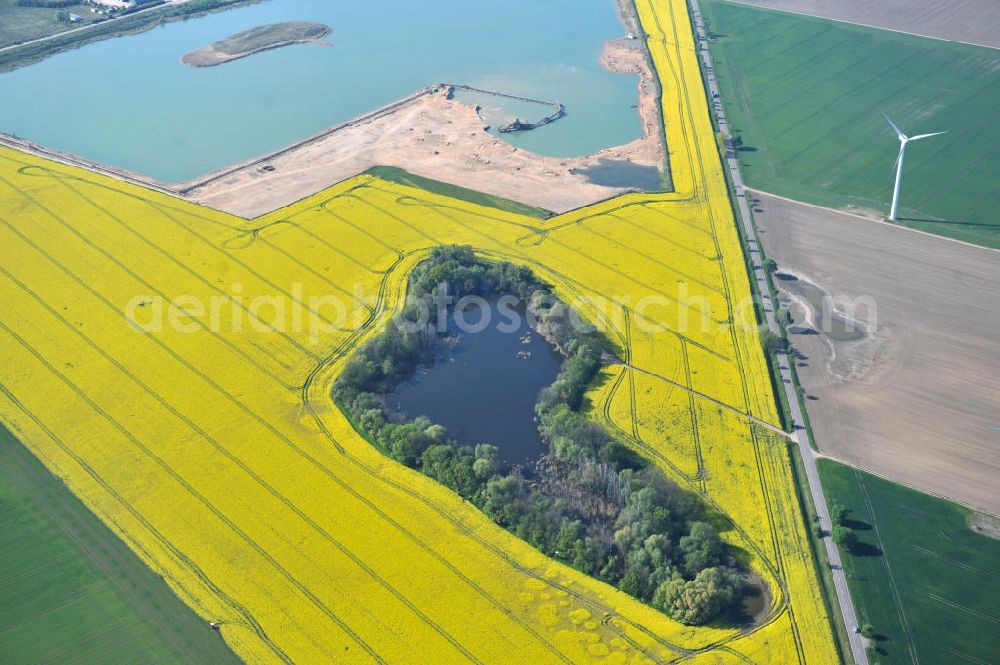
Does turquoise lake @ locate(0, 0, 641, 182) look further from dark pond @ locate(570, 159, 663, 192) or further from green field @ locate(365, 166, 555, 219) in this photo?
green field @ locate(365, 166, 555, 219)

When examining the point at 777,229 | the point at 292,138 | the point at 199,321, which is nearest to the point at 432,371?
the point at 199,321

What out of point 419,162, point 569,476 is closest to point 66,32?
point 419,162

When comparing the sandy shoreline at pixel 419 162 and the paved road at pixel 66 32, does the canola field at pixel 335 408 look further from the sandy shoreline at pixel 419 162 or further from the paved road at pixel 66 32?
the paved road at pixel 66 32

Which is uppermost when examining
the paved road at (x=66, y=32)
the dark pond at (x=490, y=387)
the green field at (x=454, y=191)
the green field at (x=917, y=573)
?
the paved road at (x=66, y=32)

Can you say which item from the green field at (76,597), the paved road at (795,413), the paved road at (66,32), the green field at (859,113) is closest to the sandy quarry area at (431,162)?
the paved road at (795,413)

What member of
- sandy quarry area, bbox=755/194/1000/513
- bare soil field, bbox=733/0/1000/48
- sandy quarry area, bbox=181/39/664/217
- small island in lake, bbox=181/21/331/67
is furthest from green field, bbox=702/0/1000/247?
small island in lake, bbox=181/21/331/67

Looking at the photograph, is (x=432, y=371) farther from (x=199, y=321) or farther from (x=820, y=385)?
(x=820, y=385)

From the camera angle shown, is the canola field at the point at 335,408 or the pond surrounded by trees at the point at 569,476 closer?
the canola field at the point at 335,408

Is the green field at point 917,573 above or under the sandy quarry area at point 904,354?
under
